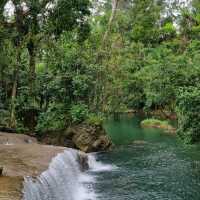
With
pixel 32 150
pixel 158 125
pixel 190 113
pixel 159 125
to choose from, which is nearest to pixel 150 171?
pixel 190 113

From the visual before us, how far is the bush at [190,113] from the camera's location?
69.2 feet

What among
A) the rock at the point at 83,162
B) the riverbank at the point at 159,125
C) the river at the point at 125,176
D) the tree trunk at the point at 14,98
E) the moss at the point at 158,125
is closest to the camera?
the river at the point at 125,176

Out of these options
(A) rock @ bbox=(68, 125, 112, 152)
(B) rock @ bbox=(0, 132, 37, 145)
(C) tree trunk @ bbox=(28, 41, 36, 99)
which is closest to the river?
(A) rock @ bbox=(68, 125, 112, 152)

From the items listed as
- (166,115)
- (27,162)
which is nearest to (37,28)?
(27,162)

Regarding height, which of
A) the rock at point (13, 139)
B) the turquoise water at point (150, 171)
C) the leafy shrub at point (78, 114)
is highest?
the leafy shrub at point (78, 114)

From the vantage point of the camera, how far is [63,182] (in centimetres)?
1792

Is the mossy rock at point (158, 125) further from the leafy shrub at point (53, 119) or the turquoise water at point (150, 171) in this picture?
the leafy shrub at point (53, 119)

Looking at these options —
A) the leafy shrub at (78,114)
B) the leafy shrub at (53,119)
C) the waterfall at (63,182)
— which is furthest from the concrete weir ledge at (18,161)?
the leafy shrub at (78,114)

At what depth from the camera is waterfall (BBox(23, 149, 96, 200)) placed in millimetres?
14083

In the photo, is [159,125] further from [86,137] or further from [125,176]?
[125,176]

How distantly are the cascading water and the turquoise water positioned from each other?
0.70 meters

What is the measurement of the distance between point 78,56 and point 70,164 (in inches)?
513

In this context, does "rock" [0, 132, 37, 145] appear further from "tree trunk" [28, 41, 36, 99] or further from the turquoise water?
"tree trunk" [28, 41, 36, 99]

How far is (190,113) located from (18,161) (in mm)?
8892
